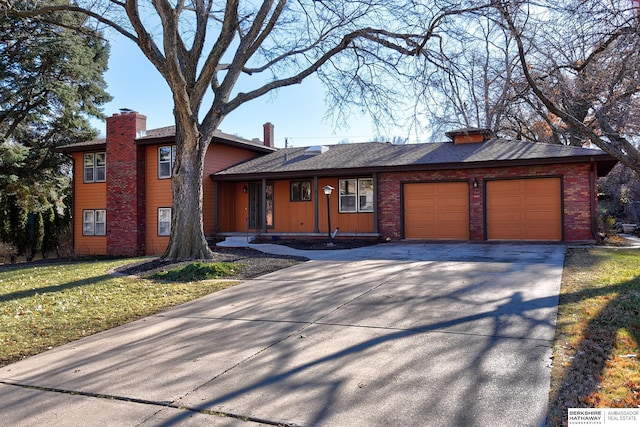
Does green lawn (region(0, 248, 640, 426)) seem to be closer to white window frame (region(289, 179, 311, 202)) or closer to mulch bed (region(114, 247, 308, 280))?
mulch bed (region(114, 247, 308, 280))

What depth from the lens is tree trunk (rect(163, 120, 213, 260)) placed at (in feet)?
39.5

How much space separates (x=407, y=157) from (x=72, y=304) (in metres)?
13.0

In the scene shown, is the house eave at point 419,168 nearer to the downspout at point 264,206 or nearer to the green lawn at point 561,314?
the downspout at point 264,206

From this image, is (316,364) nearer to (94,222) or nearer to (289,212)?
(289,212)

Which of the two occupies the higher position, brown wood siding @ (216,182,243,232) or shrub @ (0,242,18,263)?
brown wood siding @ (216,182,243,232)

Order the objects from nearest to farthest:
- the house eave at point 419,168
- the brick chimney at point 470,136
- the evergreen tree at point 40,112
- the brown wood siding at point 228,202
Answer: the house eave at point 419,168 < the brick chimney at point 470,136 < the brown wood siding at point 228,202 < the evergreen tree at point 40,112

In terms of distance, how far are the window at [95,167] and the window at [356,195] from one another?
10.5 metres

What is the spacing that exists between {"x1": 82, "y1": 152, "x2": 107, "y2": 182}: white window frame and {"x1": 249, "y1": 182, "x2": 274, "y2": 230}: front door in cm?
652

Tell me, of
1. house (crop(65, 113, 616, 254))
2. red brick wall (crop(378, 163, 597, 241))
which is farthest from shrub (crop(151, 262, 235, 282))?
red brick wall (crop(378, 163, 597, 241))

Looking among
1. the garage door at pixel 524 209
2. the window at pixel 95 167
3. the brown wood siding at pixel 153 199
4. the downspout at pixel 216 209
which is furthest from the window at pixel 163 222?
the garage door at pixel 524 209

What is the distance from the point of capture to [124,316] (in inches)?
256

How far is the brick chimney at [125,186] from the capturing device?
19.1 meters

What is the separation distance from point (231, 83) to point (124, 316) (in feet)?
26.1

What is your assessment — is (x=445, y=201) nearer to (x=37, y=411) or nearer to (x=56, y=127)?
(x=37, y=411)
